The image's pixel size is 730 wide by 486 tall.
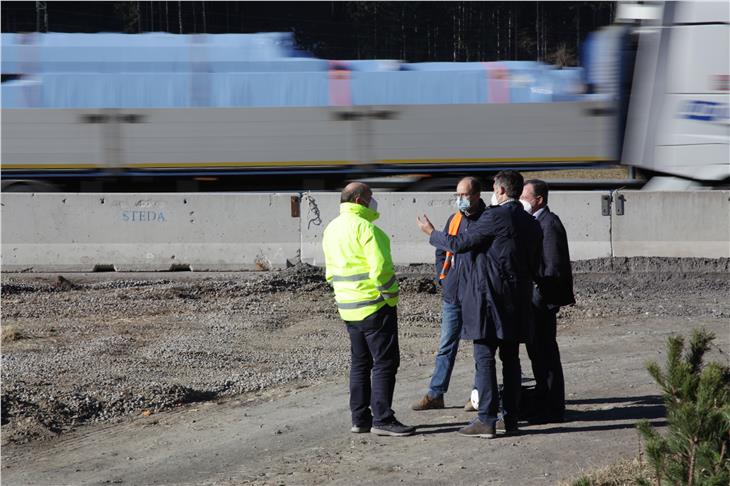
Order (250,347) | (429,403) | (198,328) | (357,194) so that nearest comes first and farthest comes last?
(357,194), (429,403), (250,347), (198,328)

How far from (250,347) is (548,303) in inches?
152

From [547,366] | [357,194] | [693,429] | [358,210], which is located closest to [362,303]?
[358,210]

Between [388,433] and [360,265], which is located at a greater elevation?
[360,265]

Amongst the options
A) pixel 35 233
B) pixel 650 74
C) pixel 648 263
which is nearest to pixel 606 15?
pixel 650 74

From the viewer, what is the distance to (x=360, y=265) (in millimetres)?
6926

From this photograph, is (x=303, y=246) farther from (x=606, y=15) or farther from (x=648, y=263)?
(x=606, y=15)

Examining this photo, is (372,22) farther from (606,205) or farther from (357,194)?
(357,194)

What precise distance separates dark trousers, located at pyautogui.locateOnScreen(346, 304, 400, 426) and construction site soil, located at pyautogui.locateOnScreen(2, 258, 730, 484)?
0.23m

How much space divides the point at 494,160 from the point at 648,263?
217 inches

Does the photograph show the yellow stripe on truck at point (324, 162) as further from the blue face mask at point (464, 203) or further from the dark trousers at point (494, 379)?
the dark trousers at point (494, 379)

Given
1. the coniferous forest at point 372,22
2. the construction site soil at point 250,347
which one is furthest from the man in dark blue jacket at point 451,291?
the coniferous forest at point 372,22

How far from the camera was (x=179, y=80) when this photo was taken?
1956 centimetres

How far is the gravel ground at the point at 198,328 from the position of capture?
8.25 meters

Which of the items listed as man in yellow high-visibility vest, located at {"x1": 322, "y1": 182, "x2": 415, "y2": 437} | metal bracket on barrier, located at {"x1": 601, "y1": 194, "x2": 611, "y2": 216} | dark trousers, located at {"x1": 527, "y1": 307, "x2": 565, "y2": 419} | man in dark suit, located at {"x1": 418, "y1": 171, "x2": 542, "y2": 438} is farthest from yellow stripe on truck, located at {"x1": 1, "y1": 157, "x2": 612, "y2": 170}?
man in dark suit, located at {"x1": 418, "y1": 171, "x2": 542, "y2": 438}
